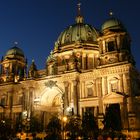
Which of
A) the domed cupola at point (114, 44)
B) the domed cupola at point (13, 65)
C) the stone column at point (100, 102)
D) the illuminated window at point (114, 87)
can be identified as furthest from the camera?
the domed cupola at point (13, 65)

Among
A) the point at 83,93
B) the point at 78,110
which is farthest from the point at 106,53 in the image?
the point at 78,110

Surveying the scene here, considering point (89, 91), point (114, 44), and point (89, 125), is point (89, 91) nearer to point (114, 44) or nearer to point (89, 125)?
point (89, 125)

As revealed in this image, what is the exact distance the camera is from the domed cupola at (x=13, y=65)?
62.2 m

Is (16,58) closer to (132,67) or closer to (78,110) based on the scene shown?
(78,110)

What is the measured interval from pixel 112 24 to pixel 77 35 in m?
13.7

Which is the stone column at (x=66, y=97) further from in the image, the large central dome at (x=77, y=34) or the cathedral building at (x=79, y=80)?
the large central dome at (x=77, y=34)

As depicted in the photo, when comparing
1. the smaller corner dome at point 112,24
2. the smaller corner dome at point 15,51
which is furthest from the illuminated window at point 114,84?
the smaller corner dome at point 15,51

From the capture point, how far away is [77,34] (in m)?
64.6

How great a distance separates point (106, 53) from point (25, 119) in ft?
→ 66.2

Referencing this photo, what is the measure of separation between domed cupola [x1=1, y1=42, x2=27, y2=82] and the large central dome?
9.91 m

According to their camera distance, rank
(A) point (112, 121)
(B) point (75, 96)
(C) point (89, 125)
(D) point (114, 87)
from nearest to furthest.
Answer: (A) point (112, 121) < (C) point (89, 125) < (D) point (114, 87) < (B) point (75, 96)

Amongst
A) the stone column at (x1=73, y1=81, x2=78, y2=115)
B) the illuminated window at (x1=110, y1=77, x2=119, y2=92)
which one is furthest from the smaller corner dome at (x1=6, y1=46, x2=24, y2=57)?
the illuminated window at (x1=110, y1=77, x2=119, y2=92)

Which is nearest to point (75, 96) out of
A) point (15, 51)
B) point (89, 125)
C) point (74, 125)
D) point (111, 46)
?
point (74, 125)

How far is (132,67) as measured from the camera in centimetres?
4706
